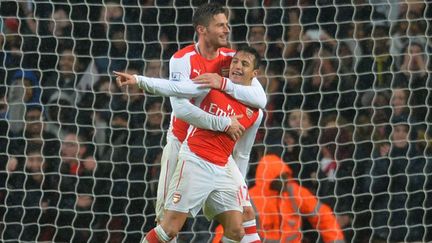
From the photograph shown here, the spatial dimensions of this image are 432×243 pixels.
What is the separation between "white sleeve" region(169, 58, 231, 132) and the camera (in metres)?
7.18

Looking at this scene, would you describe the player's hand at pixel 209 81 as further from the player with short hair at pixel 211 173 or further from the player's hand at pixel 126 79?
the player's hand at pixel 126 79

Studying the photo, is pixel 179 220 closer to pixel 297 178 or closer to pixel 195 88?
pixel 195 88

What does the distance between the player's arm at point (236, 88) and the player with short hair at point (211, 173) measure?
2cm

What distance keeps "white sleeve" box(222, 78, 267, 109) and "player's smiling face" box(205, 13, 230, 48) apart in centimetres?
23

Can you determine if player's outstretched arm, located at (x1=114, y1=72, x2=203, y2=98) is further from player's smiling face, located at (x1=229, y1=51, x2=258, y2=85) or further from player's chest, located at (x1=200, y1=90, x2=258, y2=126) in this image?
player's smiling face, located at (x1=229, y1=51, x2=258, y2=85)

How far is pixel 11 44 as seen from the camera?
8898 mm

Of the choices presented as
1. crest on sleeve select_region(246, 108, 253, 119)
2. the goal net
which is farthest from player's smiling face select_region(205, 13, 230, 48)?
the goal net

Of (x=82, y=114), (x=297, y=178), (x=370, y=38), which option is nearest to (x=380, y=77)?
(x=370, y=38)

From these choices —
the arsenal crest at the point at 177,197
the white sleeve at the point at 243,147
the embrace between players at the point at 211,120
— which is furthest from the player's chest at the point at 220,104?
the arsenal crest at the point at 177,197

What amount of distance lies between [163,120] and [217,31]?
172 cm

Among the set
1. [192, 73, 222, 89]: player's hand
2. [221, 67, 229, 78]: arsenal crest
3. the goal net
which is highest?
[192, 73, 222, 89]: player's hand

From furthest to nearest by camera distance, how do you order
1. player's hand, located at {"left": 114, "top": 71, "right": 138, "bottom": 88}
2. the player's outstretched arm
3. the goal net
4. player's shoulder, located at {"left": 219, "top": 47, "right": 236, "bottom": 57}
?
the goal net
player's shoulder, located at {"left": 219, "top": 47, "right": 236, "bottom": 57}
the player's outstretched arm
player's hand, located at {"left": 114, "top": 71, "right": 138, "bottom": 88}

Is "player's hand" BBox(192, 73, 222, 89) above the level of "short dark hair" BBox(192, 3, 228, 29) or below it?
below

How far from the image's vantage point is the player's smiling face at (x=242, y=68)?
727 centimetres
